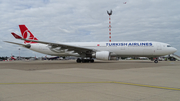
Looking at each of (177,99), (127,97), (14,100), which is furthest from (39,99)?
(177,99)

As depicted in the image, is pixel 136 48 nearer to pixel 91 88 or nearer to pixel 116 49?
pixel 116 49

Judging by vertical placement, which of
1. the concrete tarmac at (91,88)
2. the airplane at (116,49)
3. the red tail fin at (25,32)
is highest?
the red tail fin at (25,32)

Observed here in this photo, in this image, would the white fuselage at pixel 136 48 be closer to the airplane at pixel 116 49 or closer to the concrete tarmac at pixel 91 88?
the airplane at pixel 116 49

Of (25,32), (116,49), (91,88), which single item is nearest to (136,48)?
(116,49)

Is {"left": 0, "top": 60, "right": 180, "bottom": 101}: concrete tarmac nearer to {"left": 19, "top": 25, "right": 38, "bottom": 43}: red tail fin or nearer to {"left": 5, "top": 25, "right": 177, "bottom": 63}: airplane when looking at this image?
{"left": 5, "top": 25, "right": 177, "bottom": 63}: airplane

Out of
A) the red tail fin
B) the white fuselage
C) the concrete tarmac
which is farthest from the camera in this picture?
the red tail fin

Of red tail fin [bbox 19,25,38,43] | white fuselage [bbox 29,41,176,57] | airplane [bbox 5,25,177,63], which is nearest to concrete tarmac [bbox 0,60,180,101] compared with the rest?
airplane [bbox 5,25,177,63]

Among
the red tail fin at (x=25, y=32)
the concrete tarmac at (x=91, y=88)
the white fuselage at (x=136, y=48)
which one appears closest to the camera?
the concrete tarmac at (x=91, y=88)

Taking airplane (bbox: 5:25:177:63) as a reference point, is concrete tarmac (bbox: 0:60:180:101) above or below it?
below

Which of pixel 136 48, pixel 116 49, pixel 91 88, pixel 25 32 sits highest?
pixel 25 32

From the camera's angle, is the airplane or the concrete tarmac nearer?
the concrete tarmac

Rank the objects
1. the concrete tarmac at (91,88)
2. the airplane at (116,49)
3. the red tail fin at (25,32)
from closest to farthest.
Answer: the concrete tarmac at (91,88)
the airplane at (116,49)
the red tail fin at (25,32)

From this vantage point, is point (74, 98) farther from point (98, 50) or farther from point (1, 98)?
point (98, 50)

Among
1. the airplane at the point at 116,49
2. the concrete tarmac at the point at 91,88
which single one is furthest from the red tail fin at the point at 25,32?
the concrete tarmac at the point at 91,88
